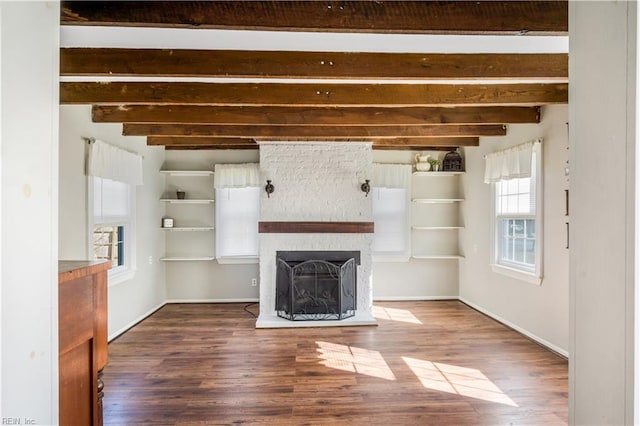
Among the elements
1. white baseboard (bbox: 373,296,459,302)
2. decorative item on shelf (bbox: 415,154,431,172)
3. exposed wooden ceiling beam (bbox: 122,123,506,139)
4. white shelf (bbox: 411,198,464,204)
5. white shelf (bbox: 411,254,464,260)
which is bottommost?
white baseboard (bbox: 373,296,459,302)

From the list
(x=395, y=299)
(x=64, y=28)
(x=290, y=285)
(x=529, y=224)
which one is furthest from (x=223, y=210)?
(x=529, y=224)

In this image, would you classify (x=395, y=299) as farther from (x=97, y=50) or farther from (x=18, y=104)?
(x=18, y=104)

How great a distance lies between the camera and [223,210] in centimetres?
553

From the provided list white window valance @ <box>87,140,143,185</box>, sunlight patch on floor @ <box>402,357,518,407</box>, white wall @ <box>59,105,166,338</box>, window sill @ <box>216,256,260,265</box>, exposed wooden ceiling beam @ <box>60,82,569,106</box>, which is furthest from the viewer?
window sill @ <box>216,256,260,265</box>

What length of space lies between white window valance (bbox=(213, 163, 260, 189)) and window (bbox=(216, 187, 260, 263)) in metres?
0.18

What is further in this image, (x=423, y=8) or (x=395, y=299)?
(x=395, y=299)

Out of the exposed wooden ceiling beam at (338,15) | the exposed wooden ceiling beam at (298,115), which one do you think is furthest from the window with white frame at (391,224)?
the exposed wooden ceiling beam at (338,15)

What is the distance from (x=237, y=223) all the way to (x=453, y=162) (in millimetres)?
3361

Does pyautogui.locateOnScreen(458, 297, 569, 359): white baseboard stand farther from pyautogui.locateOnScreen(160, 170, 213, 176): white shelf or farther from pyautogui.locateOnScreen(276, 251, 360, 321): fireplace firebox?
pyautogui.locateOnScreen(160, 170, 213, 176): white shelf

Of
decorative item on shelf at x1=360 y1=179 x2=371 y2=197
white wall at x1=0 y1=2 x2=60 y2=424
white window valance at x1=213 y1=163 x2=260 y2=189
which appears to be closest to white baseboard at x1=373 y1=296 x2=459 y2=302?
decorative item on shelf at x1=360 y1=179 x2=371 y2=197

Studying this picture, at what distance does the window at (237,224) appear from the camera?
5523mm

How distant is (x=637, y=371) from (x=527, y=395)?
268cm

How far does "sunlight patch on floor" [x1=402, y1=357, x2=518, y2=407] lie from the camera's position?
280 cm

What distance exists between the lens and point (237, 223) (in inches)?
219
